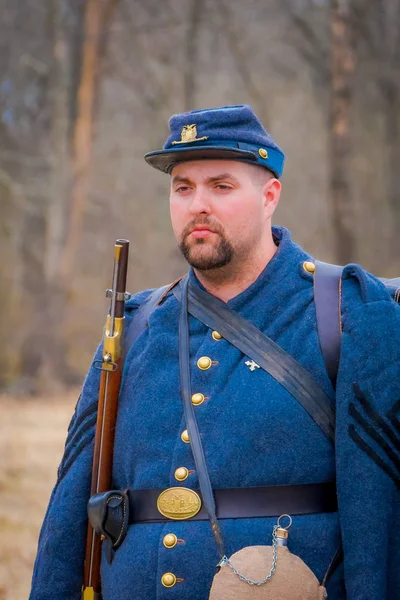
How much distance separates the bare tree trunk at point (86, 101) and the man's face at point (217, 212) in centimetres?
1384

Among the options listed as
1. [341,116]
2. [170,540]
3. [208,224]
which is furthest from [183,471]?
[341,116]

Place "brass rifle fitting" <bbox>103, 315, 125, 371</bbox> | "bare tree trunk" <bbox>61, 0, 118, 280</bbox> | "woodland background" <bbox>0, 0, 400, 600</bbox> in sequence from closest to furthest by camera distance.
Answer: "brass rifle fitting" <bbox>103, 315, 125, 371</bbox> < "woodland background" <bbox>0, 0, 400, 600</bbox> < "bare tree trunk" <bbox>61, 0, 118, 280</bbox>

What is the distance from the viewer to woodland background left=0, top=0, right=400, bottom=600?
16.9 meters

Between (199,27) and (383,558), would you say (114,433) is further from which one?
(199,27)

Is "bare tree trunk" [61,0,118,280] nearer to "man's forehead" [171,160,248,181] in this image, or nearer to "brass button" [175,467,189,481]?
"man's forehead" [171,160,248,181]

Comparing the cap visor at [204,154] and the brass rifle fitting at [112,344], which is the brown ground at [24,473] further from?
the cap visor at [204,154]

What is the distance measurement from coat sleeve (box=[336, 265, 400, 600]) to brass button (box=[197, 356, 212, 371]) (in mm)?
486

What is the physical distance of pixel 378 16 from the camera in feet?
51.5

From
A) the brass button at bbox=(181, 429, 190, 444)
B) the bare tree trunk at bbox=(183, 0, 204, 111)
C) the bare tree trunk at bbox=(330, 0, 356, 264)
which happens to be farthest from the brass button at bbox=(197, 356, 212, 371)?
the bare tree trunk at bbox=(183, 0, 204, 111)

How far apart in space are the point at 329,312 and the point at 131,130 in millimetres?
16268

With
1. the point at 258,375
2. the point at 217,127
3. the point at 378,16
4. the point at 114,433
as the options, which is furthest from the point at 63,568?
the point at 378,16

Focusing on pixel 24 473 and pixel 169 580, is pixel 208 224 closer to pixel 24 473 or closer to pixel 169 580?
pixel 169 580

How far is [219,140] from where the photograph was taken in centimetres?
324

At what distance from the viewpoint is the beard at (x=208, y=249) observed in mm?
3205
